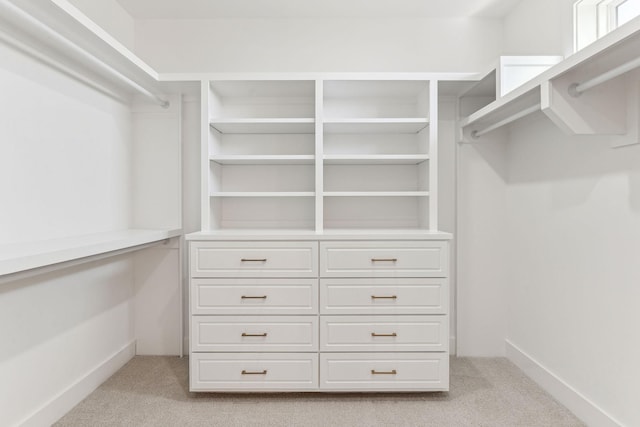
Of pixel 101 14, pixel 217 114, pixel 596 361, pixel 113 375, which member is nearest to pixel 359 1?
pixel 217 114

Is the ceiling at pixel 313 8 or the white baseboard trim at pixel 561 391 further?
the ceiling at pixel 313 8

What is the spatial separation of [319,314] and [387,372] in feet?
1.67

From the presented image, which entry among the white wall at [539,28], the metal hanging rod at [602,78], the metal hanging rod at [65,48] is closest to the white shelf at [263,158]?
the metal hanging rod at [65,48]

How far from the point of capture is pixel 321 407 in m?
2.13

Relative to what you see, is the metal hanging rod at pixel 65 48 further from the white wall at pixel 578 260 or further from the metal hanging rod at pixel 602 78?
the white wall at pixel 578 260

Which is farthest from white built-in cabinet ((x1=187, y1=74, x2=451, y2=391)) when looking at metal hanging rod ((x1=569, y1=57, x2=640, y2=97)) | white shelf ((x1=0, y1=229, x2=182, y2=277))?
metal hanging rod ((x1=569, y1=57, x2=640, y2=97))

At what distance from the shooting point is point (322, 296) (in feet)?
7.18

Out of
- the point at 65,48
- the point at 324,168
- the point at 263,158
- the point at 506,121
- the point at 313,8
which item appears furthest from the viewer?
the point at 324,168

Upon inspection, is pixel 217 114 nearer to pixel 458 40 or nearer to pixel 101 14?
pixel 101 14

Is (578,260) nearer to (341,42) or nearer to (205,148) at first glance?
(341,42)

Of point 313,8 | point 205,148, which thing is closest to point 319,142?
point 205,148

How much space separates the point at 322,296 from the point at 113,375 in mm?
1517

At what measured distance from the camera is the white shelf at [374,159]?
2387 mm

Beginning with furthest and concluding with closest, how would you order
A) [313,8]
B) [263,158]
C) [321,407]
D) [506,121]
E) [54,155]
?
1. [313,8]
2. [263,158]
3. [506,121]
4. [321,407]
5. [54,155]
